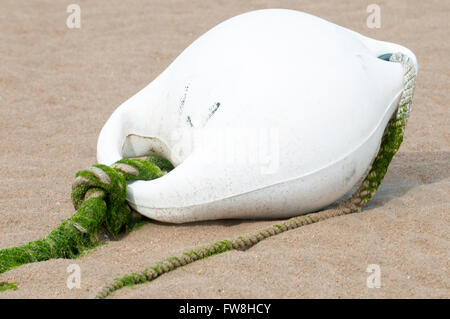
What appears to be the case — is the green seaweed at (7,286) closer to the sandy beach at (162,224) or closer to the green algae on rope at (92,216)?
the sandy beach at (162,224)

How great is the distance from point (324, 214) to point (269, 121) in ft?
1.63

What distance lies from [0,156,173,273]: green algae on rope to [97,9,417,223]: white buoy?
0.26 ft

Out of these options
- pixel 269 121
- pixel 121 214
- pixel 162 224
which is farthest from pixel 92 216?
pixel 269 121

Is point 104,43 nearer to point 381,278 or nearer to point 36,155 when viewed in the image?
point 36,155

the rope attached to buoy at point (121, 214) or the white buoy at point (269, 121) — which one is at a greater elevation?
the white buoy at point (269, 121)

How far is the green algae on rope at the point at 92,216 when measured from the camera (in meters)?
2.49

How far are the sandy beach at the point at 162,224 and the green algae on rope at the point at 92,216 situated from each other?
69 millimetres

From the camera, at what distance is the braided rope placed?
2.31m

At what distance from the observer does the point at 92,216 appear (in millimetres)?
2637

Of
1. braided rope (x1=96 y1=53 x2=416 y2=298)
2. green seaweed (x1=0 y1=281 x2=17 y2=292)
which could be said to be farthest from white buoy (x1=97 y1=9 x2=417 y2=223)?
green seaweed (x1=0 y1=281 x2=17 y2=292)

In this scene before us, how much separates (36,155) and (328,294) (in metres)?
2.33

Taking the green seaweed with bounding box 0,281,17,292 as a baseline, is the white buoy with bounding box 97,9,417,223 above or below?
above

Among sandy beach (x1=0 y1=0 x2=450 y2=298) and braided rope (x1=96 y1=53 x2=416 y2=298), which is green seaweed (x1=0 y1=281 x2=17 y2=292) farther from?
braided rope (x1=96 y1=53 x2=416 y2=298)

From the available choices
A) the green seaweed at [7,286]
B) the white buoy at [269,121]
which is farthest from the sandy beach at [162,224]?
the white buoy at [269,121]
